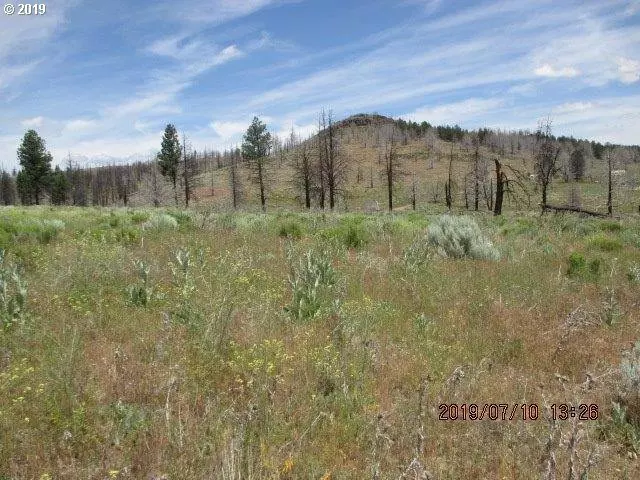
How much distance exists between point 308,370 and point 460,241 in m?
6.53

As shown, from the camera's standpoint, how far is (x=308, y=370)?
13.0ft

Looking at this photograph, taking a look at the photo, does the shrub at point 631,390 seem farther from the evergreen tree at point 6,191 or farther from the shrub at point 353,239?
the evergreen tree at point 6,191

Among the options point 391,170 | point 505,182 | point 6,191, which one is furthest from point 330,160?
point 6,191

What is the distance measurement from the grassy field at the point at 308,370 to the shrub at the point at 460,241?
158cm

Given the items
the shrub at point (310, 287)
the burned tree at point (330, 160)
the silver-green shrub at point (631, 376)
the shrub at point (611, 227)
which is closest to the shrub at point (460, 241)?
the shrub at point (310, 287)

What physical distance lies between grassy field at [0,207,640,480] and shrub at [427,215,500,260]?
5.19ft

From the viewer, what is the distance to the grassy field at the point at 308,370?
285 centimetres

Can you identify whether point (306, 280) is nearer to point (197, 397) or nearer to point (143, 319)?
point (143, 319)

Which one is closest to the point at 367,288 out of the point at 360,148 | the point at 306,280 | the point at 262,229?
the point at 306,280

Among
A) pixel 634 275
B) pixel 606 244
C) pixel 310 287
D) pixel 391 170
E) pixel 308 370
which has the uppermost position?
pixel 391 170

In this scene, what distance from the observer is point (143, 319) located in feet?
15.8

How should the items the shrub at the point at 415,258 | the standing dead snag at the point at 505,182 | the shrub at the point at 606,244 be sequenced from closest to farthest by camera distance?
the shrub at the point at 415,258 < the shrub at the point at 606,244 < the standing dead snag at the point at 505,182

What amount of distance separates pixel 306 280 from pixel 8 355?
3.36 m
